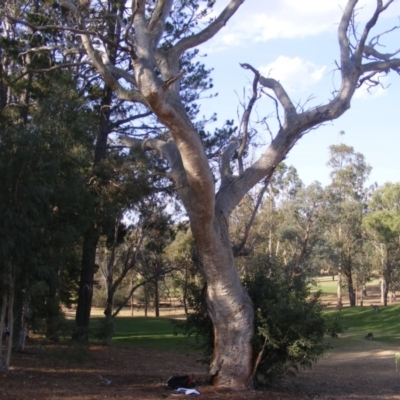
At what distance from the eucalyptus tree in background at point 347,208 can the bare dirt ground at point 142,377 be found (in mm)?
34194

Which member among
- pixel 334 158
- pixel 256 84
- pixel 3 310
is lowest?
pixel 3 310

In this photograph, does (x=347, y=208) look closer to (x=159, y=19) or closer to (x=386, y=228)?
(x=386, y=228)

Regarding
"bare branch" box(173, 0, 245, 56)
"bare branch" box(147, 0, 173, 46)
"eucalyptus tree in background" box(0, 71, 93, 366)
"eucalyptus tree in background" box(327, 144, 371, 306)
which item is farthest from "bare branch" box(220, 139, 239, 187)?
"eucalyptus tree in background" box(327, 144, 371, 306)

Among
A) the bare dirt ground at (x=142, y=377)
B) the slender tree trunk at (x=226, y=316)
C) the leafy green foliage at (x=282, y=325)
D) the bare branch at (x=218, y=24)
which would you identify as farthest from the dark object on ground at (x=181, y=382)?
the bare branch at (x=218, y=24)

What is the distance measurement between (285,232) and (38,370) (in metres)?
34.9

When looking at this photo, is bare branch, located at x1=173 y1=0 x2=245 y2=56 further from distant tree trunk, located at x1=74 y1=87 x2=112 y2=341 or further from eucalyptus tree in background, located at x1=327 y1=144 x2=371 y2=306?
eucalyptus tree in background, located at x1=327 y1=144 x2=371 y2=306

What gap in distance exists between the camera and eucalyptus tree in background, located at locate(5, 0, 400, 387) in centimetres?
1012

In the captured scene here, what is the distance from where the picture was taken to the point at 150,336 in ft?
114

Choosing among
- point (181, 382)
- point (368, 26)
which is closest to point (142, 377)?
point (181, 382)

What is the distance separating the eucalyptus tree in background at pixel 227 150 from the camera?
33.2 feet

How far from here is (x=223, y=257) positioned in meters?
11.0

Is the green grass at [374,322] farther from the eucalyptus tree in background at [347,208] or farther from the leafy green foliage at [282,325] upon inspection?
the leafy green foliage at [282,325]

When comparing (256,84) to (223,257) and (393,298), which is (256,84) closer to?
(223,257)

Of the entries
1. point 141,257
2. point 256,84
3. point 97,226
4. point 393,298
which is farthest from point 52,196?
point 393,298
